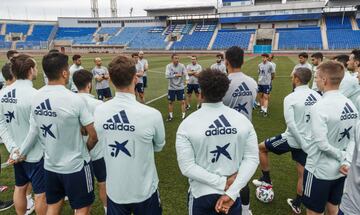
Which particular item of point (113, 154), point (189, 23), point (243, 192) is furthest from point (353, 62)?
point (189, 23)

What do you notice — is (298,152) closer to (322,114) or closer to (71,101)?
(322,114)

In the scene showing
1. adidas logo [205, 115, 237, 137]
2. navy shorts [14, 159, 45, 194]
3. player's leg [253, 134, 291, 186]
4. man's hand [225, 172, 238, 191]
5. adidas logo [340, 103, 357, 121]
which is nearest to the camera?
adidas logo [205, 115, 237, 137]

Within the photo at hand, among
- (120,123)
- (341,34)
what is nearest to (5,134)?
(120,123)

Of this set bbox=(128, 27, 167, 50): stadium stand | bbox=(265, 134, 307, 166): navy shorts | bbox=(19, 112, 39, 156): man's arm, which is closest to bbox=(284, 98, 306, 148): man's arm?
bbox=(265, 134, 307, 166): navy shorts

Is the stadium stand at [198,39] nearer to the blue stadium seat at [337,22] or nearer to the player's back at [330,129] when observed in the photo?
the blue stadium seat at [337,22]

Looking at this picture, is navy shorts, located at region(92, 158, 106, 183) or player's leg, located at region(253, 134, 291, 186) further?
player's leg, located at region(253, 134, 291, 186)

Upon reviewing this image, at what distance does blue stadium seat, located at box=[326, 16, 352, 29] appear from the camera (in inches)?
2038

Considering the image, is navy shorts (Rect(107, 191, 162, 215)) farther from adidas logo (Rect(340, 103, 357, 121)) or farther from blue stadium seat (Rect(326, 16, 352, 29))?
blue stadium seat (Rect(326, 16, 352, 29))

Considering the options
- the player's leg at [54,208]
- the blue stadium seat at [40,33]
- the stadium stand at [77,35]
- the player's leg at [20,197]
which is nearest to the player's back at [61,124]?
the player's leg at [54,208]

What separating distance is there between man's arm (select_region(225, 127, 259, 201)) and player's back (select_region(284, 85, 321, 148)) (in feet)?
5.88

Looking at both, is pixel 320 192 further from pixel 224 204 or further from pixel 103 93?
pixel 103 93

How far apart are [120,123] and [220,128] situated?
0.96m

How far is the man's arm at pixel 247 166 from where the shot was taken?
2.54 metres

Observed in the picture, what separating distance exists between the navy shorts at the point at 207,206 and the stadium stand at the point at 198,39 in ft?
176
